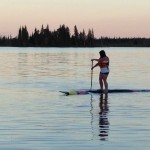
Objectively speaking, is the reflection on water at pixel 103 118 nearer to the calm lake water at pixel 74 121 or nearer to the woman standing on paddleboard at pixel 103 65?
the calm lake water at pixel 74 121

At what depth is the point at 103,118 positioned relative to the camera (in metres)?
14.7

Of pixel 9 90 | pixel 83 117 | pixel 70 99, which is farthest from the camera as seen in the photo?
pixel 9 90

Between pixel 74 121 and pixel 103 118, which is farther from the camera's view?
pixel 103 118

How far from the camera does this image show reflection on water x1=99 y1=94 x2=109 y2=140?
12.0 metres

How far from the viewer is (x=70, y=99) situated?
20250mm

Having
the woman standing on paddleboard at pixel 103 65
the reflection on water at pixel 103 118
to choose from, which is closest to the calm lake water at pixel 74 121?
the reflection on water at pixel 103 118

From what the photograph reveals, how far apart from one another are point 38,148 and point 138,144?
207 centimetres

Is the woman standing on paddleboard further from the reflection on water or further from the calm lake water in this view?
the reflection on water

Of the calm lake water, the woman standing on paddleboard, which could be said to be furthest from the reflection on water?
the woman standing on paddleboard

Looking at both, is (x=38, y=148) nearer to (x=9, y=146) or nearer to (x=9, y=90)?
(x=9, y=146)

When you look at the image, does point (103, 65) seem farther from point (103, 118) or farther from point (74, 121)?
point (74, 121)

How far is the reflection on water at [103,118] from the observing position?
11992 millimetres

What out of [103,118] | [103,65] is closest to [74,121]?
[103,118]

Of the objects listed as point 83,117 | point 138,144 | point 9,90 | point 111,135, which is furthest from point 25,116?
point 9,90
